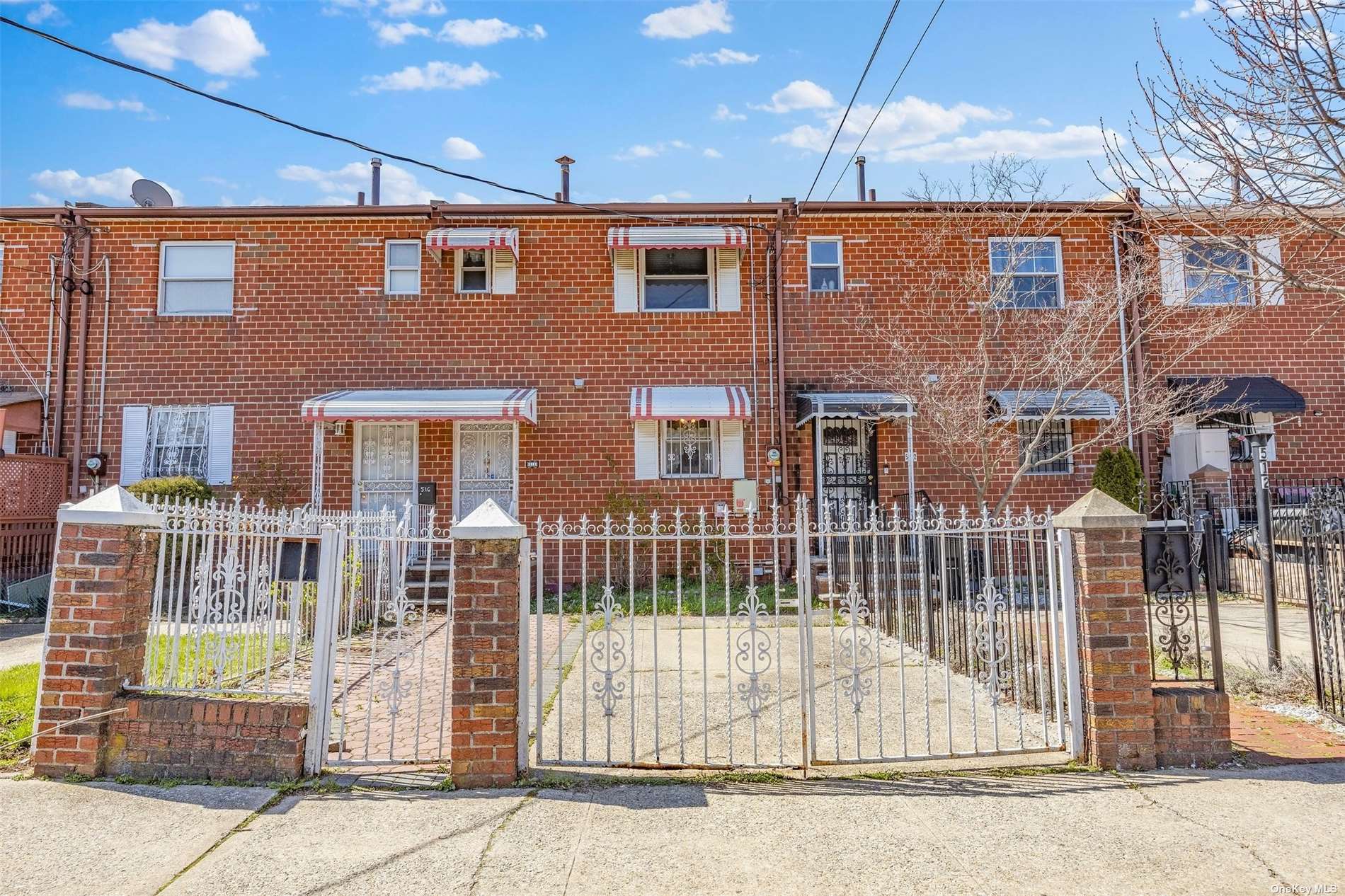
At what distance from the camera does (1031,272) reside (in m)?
13.5

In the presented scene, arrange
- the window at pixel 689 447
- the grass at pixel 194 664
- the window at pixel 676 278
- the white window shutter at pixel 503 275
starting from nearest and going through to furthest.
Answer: the grass at pixel 194 664 → the window at pixel 689 447 → the white window shutter at pixel 503 275 → the window at pixel 676 278

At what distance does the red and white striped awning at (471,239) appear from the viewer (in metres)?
12.6

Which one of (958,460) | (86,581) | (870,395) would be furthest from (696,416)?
(86,581)

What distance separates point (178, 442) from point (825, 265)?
11.2 meters

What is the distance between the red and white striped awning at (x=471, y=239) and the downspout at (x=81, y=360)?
579cm

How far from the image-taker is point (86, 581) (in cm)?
445

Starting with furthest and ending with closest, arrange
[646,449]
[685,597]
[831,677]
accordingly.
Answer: [646,449] → [685,597] → [831,677]

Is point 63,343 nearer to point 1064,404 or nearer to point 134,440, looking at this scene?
point 134,440

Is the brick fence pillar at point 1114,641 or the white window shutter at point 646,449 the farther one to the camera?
the white window shutter at point 646,449

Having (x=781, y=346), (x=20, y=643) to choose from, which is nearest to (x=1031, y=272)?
(x=781, y=346)

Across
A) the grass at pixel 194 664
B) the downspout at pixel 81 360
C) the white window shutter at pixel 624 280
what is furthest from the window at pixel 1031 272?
the downspout at pixel 81 360

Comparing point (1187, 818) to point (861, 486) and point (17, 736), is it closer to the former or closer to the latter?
point (17, 736)

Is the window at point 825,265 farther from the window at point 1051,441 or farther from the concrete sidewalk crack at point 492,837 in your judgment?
the concrete sidewalk crack at point 492,837

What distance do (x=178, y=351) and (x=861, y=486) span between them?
11.7 meters
